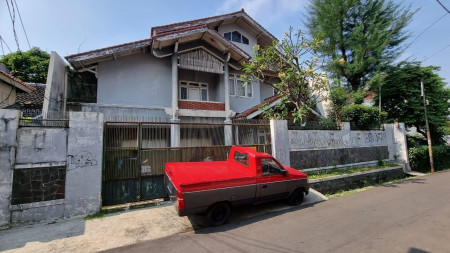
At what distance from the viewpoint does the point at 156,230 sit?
4520 millimetres

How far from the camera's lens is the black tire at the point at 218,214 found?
461cm

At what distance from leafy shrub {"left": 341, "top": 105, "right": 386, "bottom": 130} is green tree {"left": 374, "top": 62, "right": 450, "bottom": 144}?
15.1ft

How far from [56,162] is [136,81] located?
666 centimetres

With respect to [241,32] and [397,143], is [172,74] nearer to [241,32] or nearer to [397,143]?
[241,32]

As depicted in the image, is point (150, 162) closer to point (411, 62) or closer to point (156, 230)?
point (156, 230)

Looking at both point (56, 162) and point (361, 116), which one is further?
point (361, 116)

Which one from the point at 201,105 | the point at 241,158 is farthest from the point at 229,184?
the point at 201,105

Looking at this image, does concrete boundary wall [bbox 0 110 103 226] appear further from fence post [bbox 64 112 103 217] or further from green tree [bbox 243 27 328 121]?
green tree [bbox 243 27 328 121]

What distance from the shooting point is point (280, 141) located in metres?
8.21

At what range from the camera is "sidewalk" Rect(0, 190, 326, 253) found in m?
3.88

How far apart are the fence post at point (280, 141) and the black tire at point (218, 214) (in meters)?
3.82

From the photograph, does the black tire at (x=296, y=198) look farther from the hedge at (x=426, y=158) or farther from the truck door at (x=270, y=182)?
the hedge at (x=426, y=158)

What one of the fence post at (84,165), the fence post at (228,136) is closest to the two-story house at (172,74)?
the fence post at (228,136)

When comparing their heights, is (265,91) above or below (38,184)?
above
